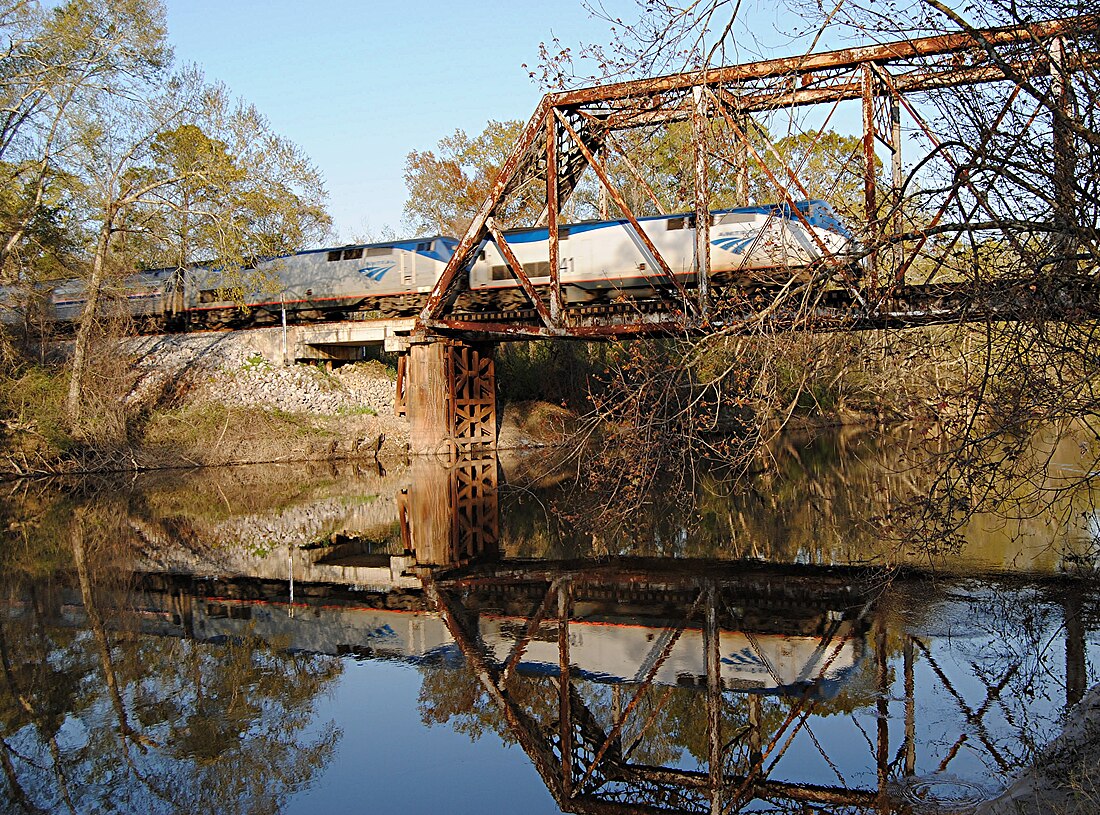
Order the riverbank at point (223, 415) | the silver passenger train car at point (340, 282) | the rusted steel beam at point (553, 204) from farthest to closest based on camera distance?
1. the silver passenger train car at point (340, 282)
2. the riverbank at point (223, 415)
3. the rusted steel beam at point (553, 204)

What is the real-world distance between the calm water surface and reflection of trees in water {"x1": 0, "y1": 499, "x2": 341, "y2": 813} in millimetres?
26

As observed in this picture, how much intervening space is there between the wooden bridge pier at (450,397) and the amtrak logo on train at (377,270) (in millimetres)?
2970

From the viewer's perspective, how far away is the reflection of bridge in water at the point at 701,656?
5.35 meters

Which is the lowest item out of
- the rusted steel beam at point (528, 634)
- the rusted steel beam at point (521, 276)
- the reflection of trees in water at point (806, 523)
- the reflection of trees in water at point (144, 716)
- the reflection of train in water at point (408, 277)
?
the reflection of trees in water at point (144, 716)

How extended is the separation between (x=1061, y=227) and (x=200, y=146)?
22.9 m

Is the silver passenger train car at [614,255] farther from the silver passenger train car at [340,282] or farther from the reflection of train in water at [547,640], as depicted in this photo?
the reflection of train in water at [547,640]

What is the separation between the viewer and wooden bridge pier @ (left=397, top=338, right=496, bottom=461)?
2369 centimetres

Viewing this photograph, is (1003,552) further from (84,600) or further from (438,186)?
(438,186)

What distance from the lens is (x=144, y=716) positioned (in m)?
6.41

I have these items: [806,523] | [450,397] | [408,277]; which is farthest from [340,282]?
[806,523]

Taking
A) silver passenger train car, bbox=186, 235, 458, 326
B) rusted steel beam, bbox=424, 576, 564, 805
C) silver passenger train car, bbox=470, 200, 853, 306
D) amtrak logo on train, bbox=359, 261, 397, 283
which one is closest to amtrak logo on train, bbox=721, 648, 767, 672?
rusted steel beam, bbox=424, 576, 564, 805

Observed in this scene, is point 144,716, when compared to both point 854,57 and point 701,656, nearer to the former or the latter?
point 701,656

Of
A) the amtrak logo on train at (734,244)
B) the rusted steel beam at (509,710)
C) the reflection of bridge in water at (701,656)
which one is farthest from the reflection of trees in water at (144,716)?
the amtrak logo on train at (734,244)

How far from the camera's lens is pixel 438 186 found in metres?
47.6
